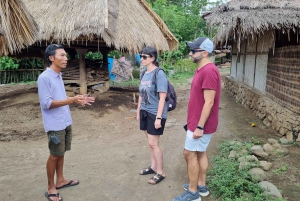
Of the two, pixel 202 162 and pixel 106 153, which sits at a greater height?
pixel 202 162

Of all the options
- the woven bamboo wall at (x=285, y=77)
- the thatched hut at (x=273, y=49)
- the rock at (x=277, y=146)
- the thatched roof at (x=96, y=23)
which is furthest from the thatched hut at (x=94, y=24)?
the rock at (x=277, y=146)

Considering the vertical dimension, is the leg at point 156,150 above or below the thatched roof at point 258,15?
below

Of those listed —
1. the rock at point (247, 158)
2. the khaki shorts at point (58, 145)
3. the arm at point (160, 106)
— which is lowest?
the rock at point (247, 158)

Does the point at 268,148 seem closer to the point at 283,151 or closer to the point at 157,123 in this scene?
the point at 283,151

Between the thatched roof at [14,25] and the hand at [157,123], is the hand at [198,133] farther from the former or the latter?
the thatched roof at [14,25]

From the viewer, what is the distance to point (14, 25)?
294cm

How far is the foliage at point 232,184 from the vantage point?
2754mm

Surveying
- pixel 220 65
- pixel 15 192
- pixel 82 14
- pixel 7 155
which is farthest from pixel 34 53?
pixel 220 65

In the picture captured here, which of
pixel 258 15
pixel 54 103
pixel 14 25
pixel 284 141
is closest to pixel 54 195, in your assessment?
pixel 54 103

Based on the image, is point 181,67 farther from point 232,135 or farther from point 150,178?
point 150,178

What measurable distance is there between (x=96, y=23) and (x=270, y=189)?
528cm

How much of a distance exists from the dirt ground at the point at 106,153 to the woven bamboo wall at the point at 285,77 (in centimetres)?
76

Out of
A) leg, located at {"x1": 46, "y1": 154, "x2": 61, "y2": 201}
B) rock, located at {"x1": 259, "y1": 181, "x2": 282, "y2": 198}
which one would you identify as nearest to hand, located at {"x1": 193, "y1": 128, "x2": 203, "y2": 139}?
rock, located at {"x1": 259, "y1": 181, "x2": 282, "y2": 198}

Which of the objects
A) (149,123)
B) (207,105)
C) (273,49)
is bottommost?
(149,123)
